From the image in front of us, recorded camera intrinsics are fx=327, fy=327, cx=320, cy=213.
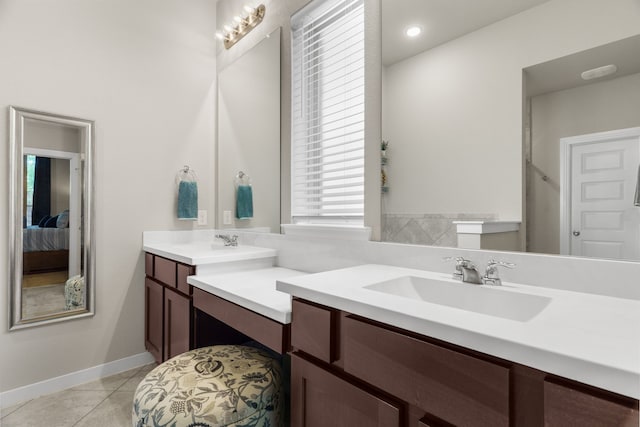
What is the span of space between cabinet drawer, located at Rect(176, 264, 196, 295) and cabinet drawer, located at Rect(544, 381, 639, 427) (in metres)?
1.50

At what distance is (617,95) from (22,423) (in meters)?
2.84

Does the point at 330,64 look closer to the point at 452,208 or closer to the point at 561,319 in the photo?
the point at 452,208

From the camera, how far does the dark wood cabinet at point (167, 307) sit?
5.54ft

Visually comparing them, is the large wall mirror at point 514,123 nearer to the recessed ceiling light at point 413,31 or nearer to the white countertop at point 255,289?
the recessed ceiling light at point 413,31

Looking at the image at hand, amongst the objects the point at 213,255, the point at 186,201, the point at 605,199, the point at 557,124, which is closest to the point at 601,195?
the point at 605,199

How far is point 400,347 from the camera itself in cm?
73

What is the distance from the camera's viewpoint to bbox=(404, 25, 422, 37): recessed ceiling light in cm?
133

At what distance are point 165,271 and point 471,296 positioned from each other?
167cm

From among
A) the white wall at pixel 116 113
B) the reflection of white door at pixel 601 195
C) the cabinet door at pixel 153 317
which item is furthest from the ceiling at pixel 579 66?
the white wall at pixel 116 113

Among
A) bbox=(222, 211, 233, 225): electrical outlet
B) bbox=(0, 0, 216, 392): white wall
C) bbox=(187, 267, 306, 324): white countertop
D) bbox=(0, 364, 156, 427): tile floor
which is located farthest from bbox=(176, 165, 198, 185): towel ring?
bbox=(0, 364, 156, 427): tile floor

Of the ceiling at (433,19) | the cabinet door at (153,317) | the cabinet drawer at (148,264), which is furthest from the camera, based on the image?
the cabinet drawer at (148,264)

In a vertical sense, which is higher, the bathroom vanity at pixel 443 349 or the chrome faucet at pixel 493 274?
the chrome faucet at pixel 493 274

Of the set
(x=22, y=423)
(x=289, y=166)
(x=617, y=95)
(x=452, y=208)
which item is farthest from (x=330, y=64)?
(x=22, y=423)

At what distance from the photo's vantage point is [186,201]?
2.41 meters
